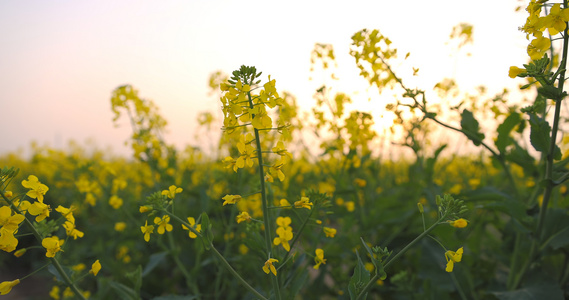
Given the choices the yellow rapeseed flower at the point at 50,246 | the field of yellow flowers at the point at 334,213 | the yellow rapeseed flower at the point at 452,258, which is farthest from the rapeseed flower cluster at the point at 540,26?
the yellow rapeseed flower at the point at 50,246

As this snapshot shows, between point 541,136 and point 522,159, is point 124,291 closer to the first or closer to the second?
point 541,136

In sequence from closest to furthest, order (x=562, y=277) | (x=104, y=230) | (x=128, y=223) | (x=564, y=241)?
(x=564, y=241), (x=562, y=277), (x=128, y=223), (x=104, y=230)

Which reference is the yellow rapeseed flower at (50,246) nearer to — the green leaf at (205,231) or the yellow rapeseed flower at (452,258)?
the green leaf at (205,231)

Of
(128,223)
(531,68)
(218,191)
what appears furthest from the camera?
(128,223)

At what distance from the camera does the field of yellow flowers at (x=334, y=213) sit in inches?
50.6

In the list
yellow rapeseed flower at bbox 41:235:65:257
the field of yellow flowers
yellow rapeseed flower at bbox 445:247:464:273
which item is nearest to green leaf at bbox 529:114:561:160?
the field of yellow flowers

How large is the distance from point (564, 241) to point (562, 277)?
71 cm

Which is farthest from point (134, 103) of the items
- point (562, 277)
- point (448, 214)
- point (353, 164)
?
point (562, 277)

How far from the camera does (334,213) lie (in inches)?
120

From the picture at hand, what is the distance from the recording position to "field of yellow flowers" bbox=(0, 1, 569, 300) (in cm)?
129

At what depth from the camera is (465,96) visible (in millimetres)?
3434

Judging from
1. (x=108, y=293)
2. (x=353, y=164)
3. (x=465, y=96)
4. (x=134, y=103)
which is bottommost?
(x=108, y=293)

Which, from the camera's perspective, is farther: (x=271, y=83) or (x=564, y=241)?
(x=564, y=241)

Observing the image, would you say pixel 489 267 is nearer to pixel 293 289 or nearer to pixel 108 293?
pixel 293 289
